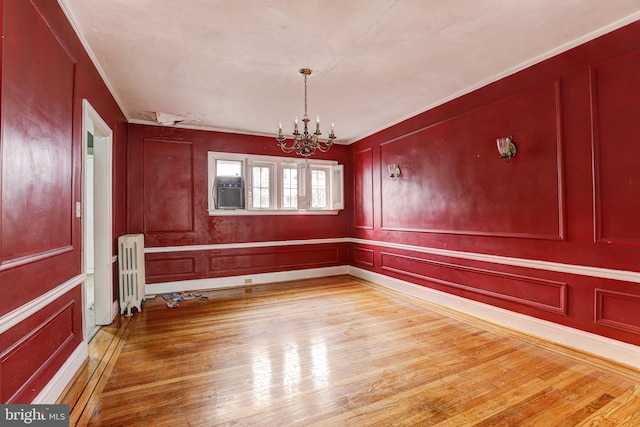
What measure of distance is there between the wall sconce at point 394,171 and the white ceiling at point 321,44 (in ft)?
3.45

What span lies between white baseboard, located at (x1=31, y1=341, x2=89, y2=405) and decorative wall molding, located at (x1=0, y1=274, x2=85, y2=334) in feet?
1.70

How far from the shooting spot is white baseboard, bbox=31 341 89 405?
191 centimetres

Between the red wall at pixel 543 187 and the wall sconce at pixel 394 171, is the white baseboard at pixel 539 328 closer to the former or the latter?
the red wall at pixel 543 187

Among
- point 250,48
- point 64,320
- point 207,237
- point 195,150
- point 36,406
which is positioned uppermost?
point 250,48

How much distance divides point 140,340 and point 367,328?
2306 mm

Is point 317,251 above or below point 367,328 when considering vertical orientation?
above

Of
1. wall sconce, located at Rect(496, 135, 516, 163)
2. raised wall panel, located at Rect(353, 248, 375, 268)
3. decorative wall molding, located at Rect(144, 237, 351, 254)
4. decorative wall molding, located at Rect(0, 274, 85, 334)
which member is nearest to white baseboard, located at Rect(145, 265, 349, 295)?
raised wall panel, located at Rect(353, 248, 375, 268)

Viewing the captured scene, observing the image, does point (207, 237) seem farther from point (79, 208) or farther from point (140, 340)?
point (79, 208)

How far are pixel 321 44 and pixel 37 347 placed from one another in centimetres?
297

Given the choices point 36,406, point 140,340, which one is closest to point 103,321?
point 140,340

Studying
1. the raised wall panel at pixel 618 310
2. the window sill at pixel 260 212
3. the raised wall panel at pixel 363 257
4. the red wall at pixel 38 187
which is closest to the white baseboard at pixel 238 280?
the raised wall panel at pixel 363 257

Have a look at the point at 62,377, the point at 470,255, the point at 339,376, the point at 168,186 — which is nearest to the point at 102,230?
the point at 168,186

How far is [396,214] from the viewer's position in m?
4.94

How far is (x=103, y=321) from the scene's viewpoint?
3449 millimetres
